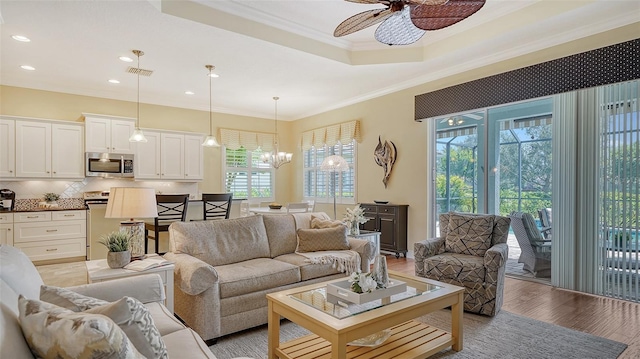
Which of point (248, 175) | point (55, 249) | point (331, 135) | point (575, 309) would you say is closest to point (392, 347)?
point (575, 309)

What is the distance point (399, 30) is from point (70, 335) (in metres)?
2.70

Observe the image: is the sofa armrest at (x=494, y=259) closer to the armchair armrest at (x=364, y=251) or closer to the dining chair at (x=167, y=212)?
the armchair armrest at (x=364, y=251)

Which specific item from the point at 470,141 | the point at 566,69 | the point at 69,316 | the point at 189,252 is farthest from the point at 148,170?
the point at 566,69

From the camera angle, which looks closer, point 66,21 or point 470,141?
point 66,21

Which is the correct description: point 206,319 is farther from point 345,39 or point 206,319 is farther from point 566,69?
point 566,69

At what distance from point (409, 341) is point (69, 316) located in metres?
2.05

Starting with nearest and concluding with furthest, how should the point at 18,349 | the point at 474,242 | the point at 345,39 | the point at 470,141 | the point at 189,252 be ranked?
the point at 18,349
the point at 189,252
the point at 474,242
the point at 345,39
the point at 470,141

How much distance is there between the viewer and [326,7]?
385 cm

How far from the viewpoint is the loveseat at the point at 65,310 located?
93 cm

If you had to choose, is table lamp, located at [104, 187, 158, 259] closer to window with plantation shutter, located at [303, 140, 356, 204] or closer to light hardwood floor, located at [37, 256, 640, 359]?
light hardwood floor, located at [37, 256, 640, 359]

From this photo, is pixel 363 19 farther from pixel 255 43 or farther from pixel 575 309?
pixel 575 309

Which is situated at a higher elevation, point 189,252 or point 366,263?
point 189,252

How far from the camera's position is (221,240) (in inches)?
128

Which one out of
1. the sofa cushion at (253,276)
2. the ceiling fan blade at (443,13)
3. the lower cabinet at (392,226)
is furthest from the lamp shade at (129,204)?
the lower cabinet at (392,226)
